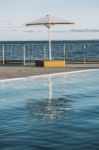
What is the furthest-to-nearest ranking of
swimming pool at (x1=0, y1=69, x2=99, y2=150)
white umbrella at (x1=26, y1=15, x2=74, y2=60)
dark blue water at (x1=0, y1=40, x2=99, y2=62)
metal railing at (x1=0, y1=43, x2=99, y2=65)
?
dark blue water at (x1=0, y1=40, x2=99, y2=62), metal railing at (x1=0, y1=43, x2=99, y2=65), white umbrella at (x1=26, y1=15, x2=74, y2=60), swimming pool at (x1=0, y1=69, x2=99, y2=150)

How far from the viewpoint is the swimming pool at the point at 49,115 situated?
7699 millimetres

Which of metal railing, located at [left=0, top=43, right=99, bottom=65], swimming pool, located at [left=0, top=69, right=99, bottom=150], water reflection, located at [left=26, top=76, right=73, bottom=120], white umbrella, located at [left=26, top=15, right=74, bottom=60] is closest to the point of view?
swimming pool, located at [left=0, top=69, right=99, bottom=150]

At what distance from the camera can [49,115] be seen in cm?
1019

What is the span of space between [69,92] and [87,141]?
6502mm

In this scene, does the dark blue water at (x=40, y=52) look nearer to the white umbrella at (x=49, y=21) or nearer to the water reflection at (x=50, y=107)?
the white umbrella at (x=49, y=21)

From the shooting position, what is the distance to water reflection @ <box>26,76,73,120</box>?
10.2 metres

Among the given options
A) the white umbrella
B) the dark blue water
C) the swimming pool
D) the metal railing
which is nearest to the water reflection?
the swimming pool

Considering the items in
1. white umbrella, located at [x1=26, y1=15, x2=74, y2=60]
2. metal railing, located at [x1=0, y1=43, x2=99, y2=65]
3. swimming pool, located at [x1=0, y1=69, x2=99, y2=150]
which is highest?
white umbrella, located at [x1=26, y1=15, x2=74, y2=60]

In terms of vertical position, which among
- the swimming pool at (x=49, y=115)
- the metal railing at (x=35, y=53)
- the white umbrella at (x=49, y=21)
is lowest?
the swimming pool at (x=49, y=115)

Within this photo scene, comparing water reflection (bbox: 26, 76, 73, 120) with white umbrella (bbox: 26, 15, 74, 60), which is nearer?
water reflection (bbox: 26, 76, 73, 120)

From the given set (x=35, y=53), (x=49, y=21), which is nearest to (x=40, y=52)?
(x=35, y=53)

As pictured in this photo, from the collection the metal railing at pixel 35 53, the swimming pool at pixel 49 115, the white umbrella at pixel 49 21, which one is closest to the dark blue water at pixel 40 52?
the metal railing at pixel 35 53

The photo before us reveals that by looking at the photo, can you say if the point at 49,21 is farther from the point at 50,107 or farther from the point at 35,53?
the point at 35,53

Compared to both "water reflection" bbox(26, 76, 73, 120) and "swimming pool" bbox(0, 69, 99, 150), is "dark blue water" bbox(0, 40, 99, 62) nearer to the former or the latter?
"swimming pool" bbox(0, 69, 99, 150)
